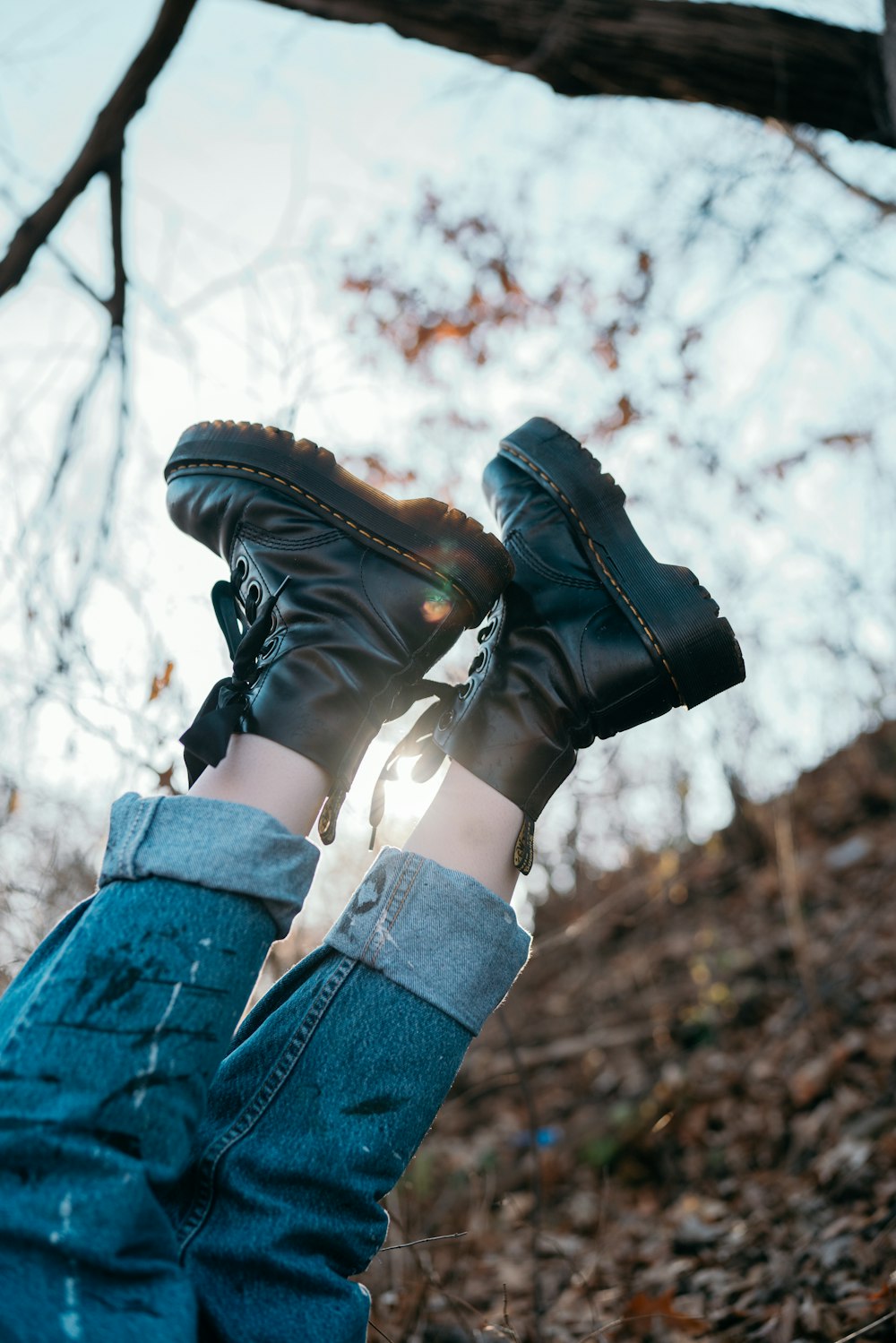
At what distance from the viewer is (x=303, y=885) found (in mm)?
1125

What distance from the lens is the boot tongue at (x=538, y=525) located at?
4.76 ft

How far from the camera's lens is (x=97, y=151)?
258 centimetres

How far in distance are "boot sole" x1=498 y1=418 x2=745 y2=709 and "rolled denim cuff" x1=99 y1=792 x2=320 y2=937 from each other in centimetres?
62

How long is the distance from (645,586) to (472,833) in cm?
47

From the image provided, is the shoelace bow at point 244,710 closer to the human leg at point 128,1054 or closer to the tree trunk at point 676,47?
the human leg at point 128,1054

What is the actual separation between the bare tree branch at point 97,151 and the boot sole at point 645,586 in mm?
1870

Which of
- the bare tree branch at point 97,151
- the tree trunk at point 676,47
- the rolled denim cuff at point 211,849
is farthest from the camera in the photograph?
the bare tree branch at point 97,151

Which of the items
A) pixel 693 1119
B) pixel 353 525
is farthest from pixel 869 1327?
pixel 693 1119

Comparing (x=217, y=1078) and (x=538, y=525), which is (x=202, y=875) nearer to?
(x=217, y=1078)

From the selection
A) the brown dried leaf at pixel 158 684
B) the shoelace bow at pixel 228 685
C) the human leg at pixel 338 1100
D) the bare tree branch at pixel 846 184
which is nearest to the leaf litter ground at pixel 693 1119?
the human leg at pixel 338 1100

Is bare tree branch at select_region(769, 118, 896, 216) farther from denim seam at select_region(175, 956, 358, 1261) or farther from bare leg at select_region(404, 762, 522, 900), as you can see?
denim seam at select_region(175, 956, 358, 1261)

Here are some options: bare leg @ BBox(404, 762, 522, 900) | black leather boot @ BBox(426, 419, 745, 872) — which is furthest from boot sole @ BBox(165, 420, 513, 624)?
bare leg @ BBox(404, 762, 522, 900)

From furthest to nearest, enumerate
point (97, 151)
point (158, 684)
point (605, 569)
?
point (97, 151), point (158, 684), point (605, 569)

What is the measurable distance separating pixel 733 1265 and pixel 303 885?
1.71 meters
